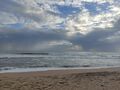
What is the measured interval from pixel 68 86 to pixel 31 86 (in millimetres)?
1689

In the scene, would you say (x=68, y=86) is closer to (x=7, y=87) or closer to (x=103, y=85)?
(x=103, y=85)

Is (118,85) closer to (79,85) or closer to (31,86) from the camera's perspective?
(79,85)

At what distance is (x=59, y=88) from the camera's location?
1085 cm

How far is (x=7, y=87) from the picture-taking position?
10.8 metres

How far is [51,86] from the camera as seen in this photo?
445 inches

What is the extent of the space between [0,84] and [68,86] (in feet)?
10.3

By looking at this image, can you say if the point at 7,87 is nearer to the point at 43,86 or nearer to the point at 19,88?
the point at 19,88

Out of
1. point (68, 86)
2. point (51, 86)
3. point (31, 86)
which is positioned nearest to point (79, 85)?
point (68, 86)

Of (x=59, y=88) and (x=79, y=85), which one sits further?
(x=79, y=85)

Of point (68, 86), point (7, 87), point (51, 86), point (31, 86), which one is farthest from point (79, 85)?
point (7, 87)

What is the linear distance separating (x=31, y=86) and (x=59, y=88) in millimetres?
1325

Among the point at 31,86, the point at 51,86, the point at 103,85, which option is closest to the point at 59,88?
the point at 51,86

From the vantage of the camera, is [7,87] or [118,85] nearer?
[7,87]

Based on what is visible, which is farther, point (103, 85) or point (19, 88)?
point (103, 85)
